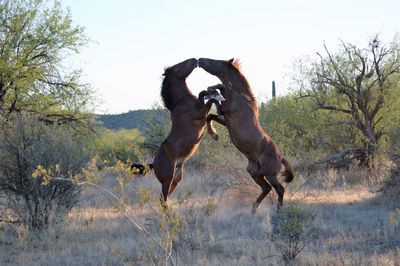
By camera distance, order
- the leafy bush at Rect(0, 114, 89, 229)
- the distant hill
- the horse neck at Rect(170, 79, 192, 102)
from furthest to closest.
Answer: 1. the distant hill
2. the horse neck at Rect(170, 79, 192, 102)
3. the leafy bush at Rect(0, 114, 89, 229)

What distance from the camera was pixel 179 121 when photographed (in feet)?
33.5

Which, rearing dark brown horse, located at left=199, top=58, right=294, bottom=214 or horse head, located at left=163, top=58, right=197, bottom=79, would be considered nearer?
rearing dark brown horse, located at left=199, top=58, right=294, bottom=214

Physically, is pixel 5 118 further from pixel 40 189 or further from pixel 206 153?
pixel 206 153

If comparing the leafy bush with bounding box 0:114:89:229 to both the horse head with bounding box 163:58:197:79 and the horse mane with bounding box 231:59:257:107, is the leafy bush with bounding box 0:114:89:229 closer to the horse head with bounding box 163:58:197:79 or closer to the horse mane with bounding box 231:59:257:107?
the horse head with bounding box 163:58:197:79

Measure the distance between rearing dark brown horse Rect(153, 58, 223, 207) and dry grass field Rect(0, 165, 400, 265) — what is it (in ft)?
3.58

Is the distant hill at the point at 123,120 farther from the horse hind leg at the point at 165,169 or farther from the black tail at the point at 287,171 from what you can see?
the horse hind leg at the point at 165,169

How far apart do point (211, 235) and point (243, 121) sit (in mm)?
3049

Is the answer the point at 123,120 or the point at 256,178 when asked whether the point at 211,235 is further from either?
the point at 123,120

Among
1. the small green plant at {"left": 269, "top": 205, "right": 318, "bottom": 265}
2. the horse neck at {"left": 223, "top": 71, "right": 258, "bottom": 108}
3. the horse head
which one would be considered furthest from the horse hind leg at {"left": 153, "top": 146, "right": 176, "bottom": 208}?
the small green plant at {"left": 269, "top": 205, "right": 318, "bottom": 265}

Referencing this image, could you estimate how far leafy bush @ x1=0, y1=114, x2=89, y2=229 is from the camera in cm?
952

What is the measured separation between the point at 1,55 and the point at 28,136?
982 cm

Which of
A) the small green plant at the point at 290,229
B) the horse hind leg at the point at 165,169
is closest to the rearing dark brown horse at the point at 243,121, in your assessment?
the horse hind leg at the point at 165,169

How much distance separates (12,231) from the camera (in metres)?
9.57

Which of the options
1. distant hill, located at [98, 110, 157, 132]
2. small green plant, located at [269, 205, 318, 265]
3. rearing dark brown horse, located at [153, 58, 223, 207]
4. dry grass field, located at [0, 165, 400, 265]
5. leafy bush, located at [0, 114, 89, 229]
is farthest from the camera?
distant hill, located at [98, 110, 157, 132]
